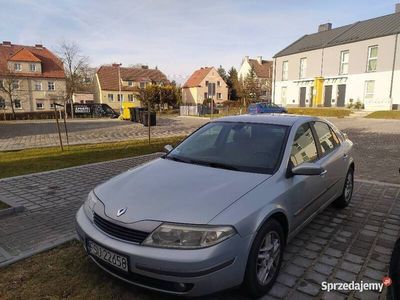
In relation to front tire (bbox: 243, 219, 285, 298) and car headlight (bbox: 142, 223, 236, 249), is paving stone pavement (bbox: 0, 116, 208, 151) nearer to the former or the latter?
car headlight (bbox: 142, 223, 236, 249)

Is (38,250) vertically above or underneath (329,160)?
underneath

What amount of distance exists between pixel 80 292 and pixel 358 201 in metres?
4.85

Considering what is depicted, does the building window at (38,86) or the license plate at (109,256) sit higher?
the building window at (38,86)

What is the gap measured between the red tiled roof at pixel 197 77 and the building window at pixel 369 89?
39684 mm

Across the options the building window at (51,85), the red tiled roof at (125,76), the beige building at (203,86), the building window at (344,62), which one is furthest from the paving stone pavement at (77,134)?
the beige building at (203,86)

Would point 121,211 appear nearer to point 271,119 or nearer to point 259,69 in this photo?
point 271,119

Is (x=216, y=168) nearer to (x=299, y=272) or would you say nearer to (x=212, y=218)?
(x=212, y=218)

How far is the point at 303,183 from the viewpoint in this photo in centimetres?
362

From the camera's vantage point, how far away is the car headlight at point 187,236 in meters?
2.48

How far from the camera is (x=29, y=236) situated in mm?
4176

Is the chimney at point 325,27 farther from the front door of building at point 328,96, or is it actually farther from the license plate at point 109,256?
the license plate at point 109,256

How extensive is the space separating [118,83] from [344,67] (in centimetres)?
4241

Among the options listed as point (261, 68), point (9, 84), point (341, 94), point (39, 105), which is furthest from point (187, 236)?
point (261, 68)

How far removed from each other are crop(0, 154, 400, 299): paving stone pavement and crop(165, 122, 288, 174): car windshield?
120 centimetres
